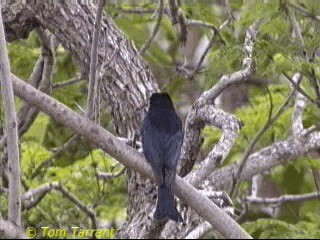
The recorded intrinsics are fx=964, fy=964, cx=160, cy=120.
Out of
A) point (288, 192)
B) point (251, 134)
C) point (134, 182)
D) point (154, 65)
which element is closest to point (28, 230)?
point (134, 182)

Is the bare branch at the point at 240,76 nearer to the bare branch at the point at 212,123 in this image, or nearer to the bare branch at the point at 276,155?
the bare branch at the point at 212,123

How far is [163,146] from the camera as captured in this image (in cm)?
533

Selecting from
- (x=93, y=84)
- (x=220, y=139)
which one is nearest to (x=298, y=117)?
(x=220, y=139)

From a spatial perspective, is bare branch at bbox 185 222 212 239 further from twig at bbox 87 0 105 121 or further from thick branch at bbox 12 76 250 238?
twig at bbox 87 0 105 121

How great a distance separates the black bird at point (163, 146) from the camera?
4848mm

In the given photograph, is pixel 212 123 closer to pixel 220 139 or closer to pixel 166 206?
pixel 220 139

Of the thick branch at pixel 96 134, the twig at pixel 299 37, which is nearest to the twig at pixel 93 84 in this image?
the thick branch at pixel 96 134

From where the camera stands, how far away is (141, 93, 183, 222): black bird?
4.85m

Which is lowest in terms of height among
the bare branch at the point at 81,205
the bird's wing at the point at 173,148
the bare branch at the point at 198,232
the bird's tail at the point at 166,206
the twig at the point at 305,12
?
the bare branch at the point at 81,205

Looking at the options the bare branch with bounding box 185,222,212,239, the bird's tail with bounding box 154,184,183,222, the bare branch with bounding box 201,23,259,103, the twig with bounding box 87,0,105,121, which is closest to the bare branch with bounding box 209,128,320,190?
the bare branch with bounding box 201,23,259,103

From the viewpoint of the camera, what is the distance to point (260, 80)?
8.88 m

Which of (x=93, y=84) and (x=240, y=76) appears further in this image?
(x=240, y=76)

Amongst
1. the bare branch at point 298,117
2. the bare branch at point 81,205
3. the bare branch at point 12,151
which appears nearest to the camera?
the bare branch at point 12,151

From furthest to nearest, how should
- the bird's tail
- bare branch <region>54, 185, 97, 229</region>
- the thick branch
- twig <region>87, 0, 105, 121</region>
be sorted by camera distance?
bare branch <region>54, 185, 97, 229</region> → the bird's tail → twig <region>87, 0, 105, 121</region> → the thick branch
